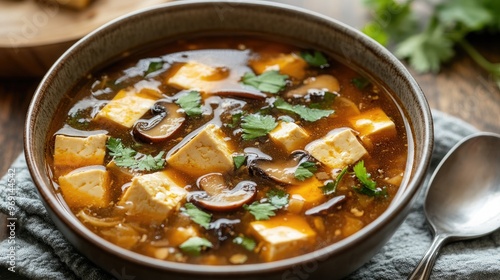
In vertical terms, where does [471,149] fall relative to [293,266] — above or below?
below

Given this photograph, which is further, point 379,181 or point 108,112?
point 108,112

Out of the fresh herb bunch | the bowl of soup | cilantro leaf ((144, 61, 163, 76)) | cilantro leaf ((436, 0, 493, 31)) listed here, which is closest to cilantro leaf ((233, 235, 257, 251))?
the bowl of soup

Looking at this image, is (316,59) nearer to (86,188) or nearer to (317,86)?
(317,86)

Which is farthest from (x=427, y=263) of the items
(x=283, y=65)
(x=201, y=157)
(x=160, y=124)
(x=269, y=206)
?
(x=160, y=124)

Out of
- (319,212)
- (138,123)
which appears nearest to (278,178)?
(319,212)

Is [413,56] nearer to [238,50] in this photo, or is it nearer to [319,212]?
[238,50]

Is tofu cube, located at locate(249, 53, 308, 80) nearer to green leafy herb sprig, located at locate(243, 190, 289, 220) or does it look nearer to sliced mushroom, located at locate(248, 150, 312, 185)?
sliced mushroom, located at locate(248, 150, 312, 185)
